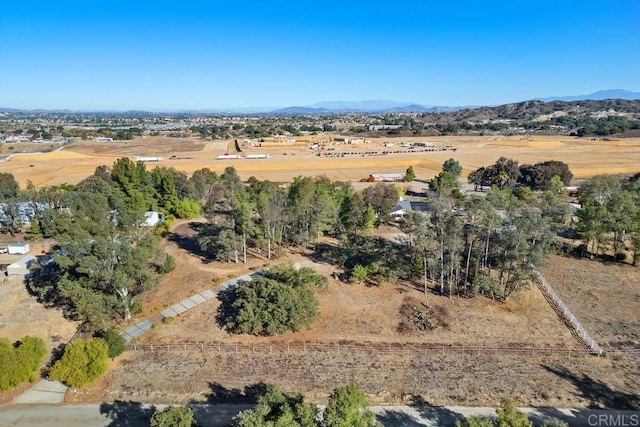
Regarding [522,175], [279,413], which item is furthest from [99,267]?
[522,175]

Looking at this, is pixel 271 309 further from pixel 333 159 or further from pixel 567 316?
pixel 333 159

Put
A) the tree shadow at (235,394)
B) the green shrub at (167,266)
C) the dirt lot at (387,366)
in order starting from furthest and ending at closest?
the green shrub at (167,266) < the dirt lot at (387,366) < the tree shadow at (235,394)

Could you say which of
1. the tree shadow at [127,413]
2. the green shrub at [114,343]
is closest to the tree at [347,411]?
the tree shadow at [127,413]

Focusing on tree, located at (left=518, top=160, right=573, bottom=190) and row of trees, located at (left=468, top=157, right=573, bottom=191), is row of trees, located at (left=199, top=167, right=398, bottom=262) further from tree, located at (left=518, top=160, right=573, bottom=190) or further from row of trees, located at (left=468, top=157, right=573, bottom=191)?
tree, located at (left=518, top=160, right=573, bottom=190)

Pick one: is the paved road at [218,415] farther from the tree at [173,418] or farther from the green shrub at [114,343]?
the green shrub at [114,343]

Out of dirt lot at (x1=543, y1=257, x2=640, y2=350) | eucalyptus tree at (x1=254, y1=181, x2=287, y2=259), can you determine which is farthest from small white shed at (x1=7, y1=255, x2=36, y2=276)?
dirt lot at (x1=543, y1=257, x2=640, y2=350)

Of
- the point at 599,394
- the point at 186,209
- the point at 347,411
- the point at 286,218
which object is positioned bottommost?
the point at 599,394
